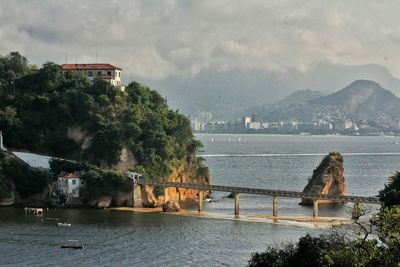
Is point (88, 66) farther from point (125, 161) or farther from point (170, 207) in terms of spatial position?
point (170, 207)

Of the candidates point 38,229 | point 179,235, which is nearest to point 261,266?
point 179,235

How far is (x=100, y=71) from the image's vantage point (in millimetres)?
154000

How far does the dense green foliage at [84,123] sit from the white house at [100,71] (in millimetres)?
7982

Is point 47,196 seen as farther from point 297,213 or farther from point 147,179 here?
point 297,213

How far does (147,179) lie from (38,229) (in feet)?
107

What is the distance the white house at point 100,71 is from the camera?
152 metres

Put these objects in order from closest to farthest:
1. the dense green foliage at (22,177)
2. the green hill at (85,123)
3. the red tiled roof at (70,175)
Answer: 1. the red tiled roof at (70,175)
2. the dense green foliage at (22,177)
3. the green hill at (85,123)

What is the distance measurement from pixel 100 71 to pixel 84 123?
22.5 m

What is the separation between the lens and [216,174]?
196 metres

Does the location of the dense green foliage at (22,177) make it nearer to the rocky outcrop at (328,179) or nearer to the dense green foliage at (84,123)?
the dense green foliage at (84,123)

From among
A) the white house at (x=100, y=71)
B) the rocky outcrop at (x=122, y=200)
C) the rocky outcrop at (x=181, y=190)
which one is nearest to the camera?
the rocky outcrop at (x=122, y=200)

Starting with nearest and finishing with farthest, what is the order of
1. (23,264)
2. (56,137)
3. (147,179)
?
(23,264) < (147,179) < (56,137)

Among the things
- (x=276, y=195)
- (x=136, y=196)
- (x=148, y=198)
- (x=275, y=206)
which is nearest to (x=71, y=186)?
(x=136, y=196)

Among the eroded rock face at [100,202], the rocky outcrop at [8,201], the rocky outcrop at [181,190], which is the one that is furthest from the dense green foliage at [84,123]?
the rocky outcrop at [8,201]
